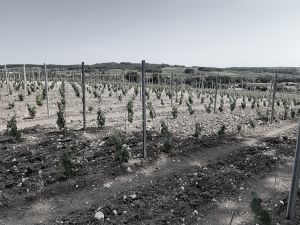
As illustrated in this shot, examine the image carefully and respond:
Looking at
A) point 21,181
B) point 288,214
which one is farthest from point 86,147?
point 288,214

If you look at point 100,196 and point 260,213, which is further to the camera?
point 100,196

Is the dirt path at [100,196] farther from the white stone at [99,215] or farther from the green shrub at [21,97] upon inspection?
the green shrub at [21,97]

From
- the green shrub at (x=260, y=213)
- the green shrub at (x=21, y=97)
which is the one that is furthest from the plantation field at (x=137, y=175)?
the green shrub at (x=21, y=97)

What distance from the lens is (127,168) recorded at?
726 cm

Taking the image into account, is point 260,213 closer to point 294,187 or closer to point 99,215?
point 294,187

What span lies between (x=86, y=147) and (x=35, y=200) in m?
2.90

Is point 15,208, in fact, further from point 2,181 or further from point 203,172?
point 203,172

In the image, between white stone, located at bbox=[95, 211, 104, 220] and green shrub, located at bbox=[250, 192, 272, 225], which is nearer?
green shrub, located at bbox=[250, 192, 272, 225]

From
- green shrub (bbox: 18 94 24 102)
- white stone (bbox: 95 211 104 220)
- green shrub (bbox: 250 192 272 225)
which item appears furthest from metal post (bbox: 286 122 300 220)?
green shrub (bbox: 18 94 24 102)

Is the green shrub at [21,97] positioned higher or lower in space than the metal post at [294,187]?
higher

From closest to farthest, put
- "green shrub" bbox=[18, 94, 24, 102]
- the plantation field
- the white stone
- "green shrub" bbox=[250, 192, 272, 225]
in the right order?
"green shrub" bbox=[250, 192, 272, 225], the white stone, the plantation field, "green shrub" bbox=[18, 94, 24, 102]

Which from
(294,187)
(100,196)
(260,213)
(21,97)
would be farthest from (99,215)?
(21,97)

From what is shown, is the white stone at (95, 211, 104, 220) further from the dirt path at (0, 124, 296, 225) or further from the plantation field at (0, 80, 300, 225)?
the dirt path at (0, 124, 296, 225)

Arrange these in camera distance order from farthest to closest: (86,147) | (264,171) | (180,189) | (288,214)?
(86,147) < (264,171) < (180,189) < (288,214)
